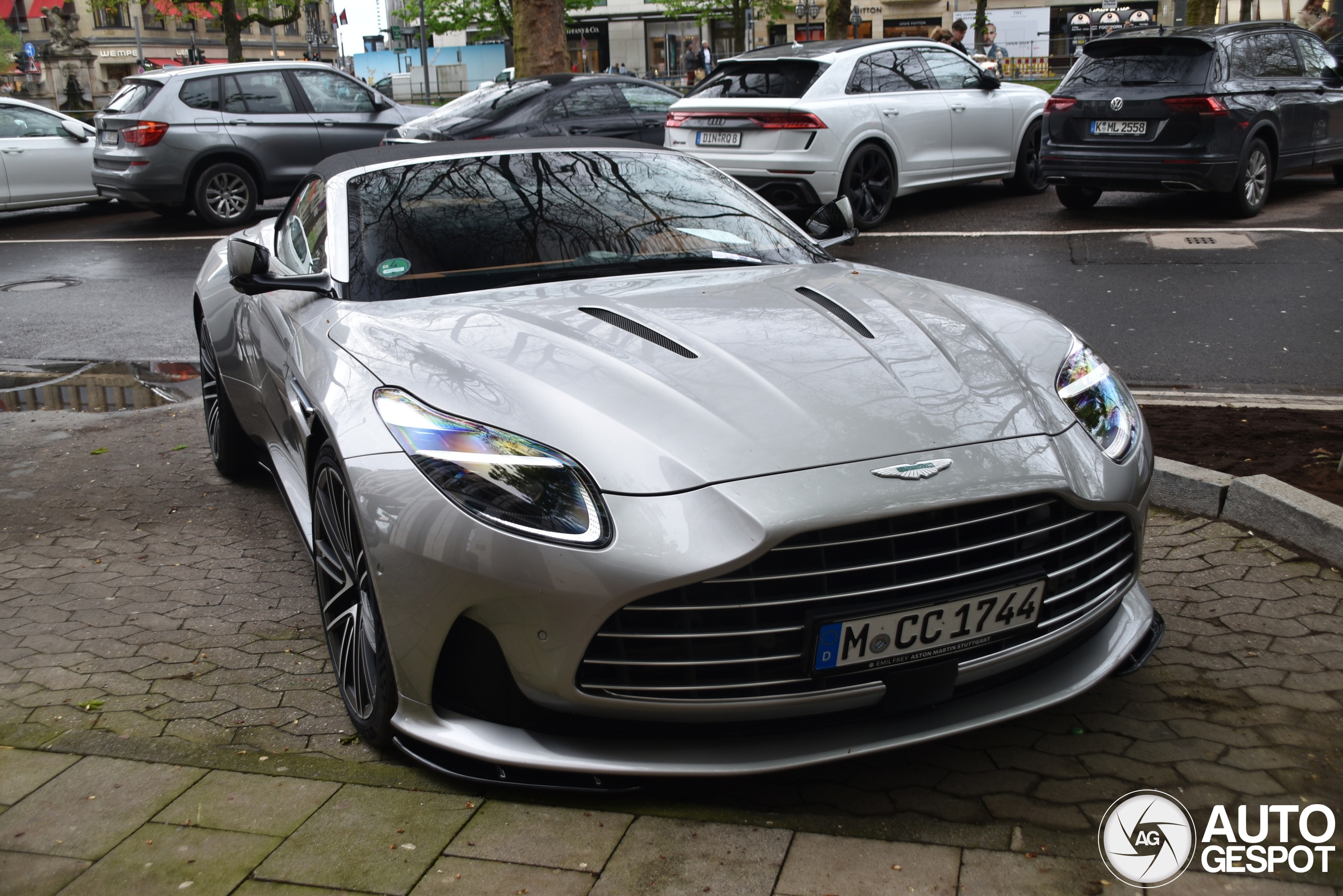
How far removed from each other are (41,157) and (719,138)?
29.8 ft

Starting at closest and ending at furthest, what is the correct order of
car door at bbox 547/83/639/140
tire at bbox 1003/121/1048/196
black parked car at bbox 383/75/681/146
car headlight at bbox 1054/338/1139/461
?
car headlight at bbox 1054/338/1139/461 < tire at bbox 1003/121/1048/196 < black parked car at bbox 383/75/681/146 < car door at bbox 547/83/639/140

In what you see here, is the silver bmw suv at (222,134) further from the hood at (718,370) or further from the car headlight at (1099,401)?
the car headlight at (1099,401)

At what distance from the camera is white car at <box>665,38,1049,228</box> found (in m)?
10.5

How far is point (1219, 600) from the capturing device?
364cm

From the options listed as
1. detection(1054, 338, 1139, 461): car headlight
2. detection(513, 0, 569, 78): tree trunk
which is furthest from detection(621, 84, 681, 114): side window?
detection(1054, 338, 1139, 461): car headlight

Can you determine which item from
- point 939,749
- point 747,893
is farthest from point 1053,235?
point 747,893

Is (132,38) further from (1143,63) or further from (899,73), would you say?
(1143,63)

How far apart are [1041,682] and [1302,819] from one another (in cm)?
58

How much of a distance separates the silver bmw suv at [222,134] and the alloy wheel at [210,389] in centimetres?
883

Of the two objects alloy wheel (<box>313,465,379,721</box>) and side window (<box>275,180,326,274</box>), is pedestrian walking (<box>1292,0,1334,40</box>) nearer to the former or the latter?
side window (<box>275,180,326,274</box>)

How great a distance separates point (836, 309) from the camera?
10.9ft

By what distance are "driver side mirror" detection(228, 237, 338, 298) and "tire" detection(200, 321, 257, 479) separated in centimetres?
127

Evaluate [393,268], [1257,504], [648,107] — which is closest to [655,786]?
[393,268]

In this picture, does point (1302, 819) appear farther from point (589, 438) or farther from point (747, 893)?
point (589, 438)
